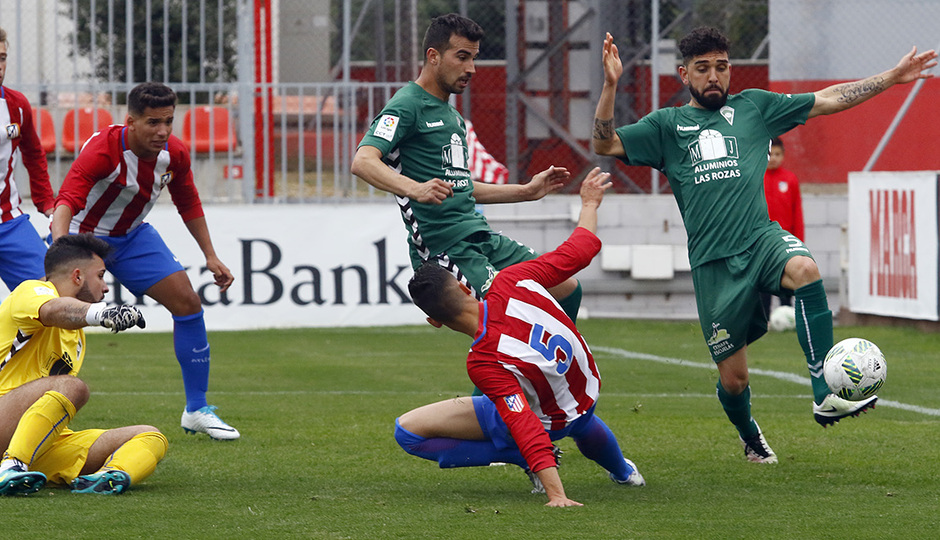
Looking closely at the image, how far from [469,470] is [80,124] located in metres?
9.23

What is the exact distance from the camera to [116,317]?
4562mm

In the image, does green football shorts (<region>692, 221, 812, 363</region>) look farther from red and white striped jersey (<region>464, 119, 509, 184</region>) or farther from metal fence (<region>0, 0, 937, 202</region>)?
red and white striped jersey (<region>464, 119, 509, 184</region>)

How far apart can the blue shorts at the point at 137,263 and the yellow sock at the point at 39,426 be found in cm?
192

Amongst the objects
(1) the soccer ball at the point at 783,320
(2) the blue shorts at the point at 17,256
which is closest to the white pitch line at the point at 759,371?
(1) the soccer ball at the point at 783,320

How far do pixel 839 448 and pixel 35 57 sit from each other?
10562 millimetres

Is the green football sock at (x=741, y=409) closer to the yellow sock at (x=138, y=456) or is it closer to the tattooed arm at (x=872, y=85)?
the tattooed arm at (x=872, y=85)

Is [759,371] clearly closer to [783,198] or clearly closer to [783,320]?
[783,198]

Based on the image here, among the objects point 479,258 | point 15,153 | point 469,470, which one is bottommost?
point 469,470

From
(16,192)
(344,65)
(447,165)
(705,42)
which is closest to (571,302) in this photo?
(447,165)

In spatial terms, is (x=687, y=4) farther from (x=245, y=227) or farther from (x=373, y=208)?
(x=245, y=227)

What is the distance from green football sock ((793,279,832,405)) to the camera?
18.3ft

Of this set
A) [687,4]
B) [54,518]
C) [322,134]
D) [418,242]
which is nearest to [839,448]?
[418,242]

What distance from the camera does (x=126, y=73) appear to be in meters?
14.0

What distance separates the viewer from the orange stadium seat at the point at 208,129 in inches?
553
